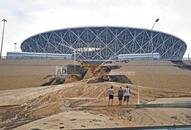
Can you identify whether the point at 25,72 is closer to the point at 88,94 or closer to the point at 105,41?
the point at 88,94

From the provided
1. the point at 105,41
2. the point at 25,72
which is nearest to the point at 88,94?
the point at 25,72

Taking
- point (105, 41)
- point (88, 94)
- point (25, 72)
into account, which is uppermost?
point (105, 41)

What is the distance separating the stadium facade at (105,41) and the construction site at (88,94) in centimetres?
3244

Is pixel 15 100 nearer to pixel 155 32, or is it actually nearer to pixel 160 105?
pixel 160 105

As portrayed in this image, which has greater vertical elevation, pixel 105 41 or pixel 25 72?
pixel 105 41

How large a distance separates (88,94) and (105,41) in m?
58.9

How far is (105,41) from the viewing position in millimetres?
93688

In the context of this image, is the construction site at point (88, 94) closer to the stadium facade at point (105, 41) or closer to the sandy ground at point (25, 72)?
the sandy ground at point (25, 72)

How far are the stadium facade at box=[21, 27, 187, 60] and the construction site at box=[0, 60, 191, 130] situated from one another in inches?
1277

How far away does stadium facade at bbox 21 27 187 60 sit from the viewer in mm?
92562

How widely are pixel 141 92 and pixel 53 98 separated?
34.5 ft

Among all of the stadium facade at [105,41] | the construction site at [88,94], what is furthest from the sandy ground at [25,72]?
the stadium facade at [105,41]

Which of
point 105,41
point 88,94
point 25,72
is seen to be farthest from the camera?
point 105,41

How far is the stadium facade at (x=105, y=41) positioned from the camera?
92.6m
